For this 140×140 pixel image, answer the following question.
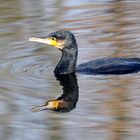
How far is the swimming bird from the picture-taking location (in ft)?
30.0

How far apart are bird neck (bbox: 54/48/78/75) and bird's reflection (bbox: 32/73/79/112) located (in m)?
0.13

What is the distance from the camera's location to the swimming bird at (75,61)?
360 inches

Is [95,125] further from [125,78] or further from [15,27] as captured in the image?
[15,27]

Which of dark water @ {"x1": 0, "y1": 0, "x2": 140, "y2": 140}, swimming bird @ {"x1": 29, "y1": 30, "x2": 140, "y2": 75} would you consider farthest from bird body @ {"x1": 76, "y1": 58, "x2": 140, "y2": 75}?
dark water @ {"x1": 0, "y1": 0, "x2": 140, "y2": 140}

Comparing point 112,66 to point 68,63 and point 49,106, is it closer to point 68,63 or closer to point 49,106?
point 68,63

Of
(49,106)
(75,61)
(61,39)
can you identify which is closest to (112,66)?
(75,61)

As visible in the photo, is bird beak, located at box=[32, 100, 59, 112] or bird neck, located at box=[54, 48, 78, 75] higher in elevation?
bird beak, located at box=[32, 100, 59, 112]

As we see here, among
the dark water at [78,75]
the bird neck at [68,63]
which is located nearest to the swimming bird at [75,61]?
the bird neck at [68,63]

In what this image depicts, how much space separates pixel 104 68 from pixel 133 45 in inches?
49.2

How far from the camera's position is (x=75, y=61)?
955 cm

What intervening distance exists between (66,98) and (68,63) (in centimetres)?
124

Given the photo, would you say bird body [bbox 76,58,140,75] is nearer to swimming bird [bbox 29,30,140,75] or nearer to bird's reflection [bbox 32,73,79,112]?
swimming bird [bbox 29,30,140,75]

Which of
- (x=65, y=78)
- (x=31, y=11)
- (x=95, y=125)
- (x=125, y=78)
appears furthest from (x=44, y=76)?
(x=31, y=11)

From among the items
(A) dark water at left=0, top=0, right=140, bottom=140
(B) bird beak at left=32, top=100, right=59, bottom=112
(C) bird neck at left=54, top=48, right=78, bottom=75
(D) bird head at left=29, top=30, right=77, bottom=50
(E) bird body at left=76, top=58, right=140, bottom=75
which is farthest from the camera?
(C) bird neck at left=54, top=48, right=78, bottom=75
